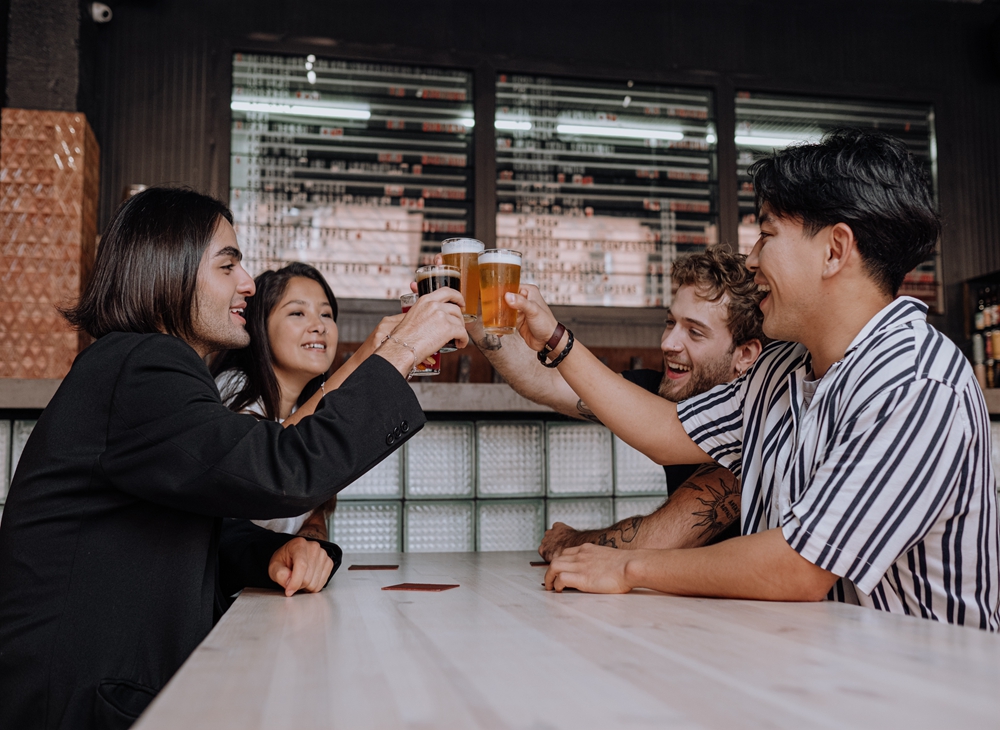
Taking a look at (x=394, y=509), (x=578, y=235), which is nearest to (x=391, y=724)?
(x=394, y=509)

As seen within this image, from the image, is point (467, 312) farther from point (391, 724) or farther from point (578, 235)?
point (578, 235)

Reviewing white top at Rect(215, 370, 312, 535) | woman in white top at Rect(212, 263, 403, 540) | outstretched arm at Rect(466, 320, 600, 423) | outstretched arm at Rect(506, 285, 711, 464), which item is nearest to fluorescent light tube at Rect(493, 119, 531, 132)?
woman in white top at Rect(212, 263, 403, 540)

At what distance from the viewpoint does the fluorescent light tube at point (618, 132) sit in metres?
4.29

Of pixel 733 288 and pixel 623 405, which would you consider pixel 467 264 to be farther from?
pixel 733 288

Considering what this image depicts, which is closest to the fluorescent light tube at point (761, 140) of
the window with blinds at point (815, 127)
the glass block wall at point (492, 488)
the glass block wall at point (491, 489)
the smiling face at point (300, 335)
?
the window with blinds at point (815, 127)

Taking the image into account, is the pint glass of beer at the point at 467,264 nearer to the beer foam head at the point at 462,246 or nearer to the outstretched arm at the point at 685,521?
the beer foam head at the point at 462,246

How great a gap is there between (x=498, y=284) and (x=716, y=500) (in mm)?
609

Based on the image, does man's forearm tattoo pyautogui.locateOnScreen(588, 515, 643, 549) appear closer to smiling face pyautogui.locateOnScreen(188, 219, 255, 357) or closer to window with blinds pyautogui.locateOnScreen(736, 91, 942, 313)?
smiling face pyautogui.locateOnScreen(188, 219, 255, 357)

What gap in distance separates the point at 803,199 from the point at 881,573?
1.99ft

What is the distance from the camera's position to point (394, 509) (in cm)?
259

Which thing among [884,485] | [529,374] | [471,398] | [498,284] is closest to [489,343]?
[529,374]

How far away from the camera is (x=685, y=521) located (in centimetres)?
161

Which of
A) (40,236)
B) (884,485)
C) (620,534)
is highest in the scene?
(40,236)

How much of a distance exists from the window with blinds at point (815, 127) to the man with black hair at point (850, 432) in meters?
3.02
